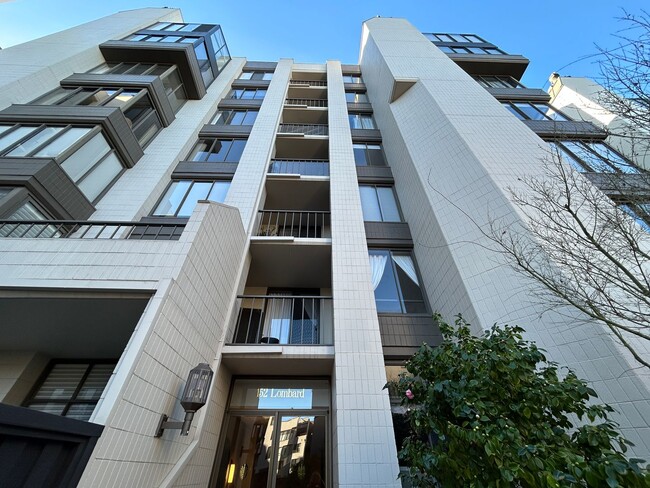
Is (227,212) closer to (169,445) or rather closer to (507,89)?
(169,445)

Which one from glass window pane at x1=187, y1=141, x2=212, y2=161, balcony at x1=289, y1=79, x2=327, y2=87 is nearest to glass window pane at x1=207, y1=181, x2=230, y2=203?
glass window pane at x1=187, y1=141, x2=212, y2=161

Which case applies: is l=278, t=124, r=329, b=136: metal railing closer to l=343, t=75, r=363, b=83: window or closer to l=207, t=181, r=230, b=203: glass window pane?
l=207, t=181, r=230, b=203: glass window pane

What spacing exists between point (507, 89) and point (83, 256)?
55.2 feet

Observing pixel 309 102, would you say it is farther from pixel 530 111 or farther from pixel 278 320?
pixel 278 320

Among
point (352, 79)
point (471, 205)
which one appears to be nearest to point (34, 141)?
point (471, 205)

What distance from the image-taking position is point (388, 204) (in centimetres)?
946

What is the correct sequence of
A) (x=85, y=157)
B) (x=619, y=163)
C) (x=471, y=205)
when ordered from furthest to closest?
(x=85, y=157), (x=471, y=205), (x=619, y=163)

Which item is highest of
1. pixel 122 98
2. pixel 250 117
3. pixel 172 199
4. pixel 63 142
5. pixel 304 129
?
pixel 250 117

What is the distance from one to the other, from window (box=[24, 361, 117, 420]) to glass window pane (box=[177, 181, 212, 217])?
4.53 metres

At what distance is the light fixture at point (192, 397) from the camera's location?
128 inches

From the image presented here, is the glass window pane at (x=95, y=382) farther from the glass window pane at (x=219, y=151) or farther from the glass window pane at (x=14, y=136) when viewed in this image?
the glass window pane at (x=219, y=151)

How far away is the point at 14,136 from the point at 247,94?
10313mm

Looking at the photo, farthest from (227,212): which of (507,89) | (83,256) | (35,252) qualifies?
(507,89)

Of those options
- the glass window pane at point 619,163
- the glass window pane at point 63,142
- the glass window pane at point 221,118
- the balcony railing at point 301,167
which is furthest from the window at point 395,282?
the glass window pane at point 221,118
